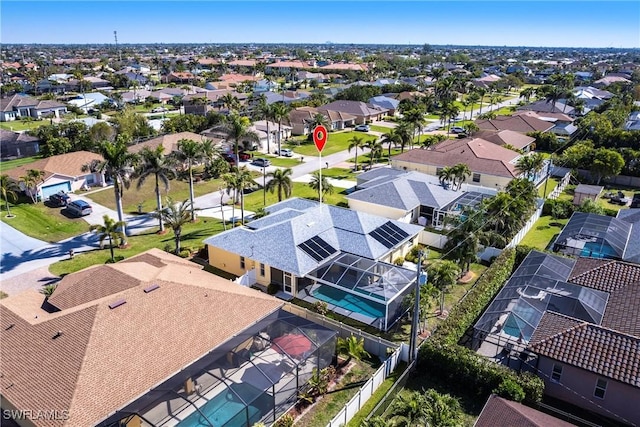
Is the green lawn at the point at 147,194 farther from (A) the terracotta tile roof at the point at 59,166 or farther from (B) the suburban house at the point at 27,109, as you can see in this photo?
(B) the suburban house at the point at 27,109

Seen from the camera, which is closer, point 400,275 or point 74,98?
point 400,275

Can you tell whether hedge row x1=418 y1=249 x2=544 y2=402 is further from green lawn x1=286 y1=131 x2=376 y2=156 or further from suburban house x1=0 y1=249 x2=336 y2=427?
green lawn x1=286 y1=131 x2=376 y2=156

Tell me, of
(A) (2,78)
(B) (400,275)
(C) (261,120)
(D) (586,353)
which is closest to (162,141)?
(C) (261,120)

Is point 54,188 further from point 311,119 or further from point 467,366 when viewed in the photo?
point 467,366

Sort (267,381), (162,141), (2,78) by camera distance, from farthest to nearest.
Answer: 1. (2,78)
2. (162,141)
3. (267,381)

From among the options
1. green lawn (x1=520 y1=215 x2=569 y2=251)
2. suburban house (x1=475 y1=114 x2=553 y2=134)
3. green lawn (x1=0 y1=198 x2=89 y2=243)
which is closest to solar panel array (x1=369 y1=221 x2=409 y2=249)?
green lawn (x1=520 y1=215 x2=569 y2=251)

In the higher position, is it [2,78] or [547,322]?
[2,78]

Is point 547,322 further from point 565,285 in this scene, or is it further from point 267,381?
point 267,381

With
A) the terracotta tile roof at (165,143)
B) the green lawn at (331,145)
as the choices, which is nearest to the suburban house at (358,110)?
the green lawn at (331,145)
